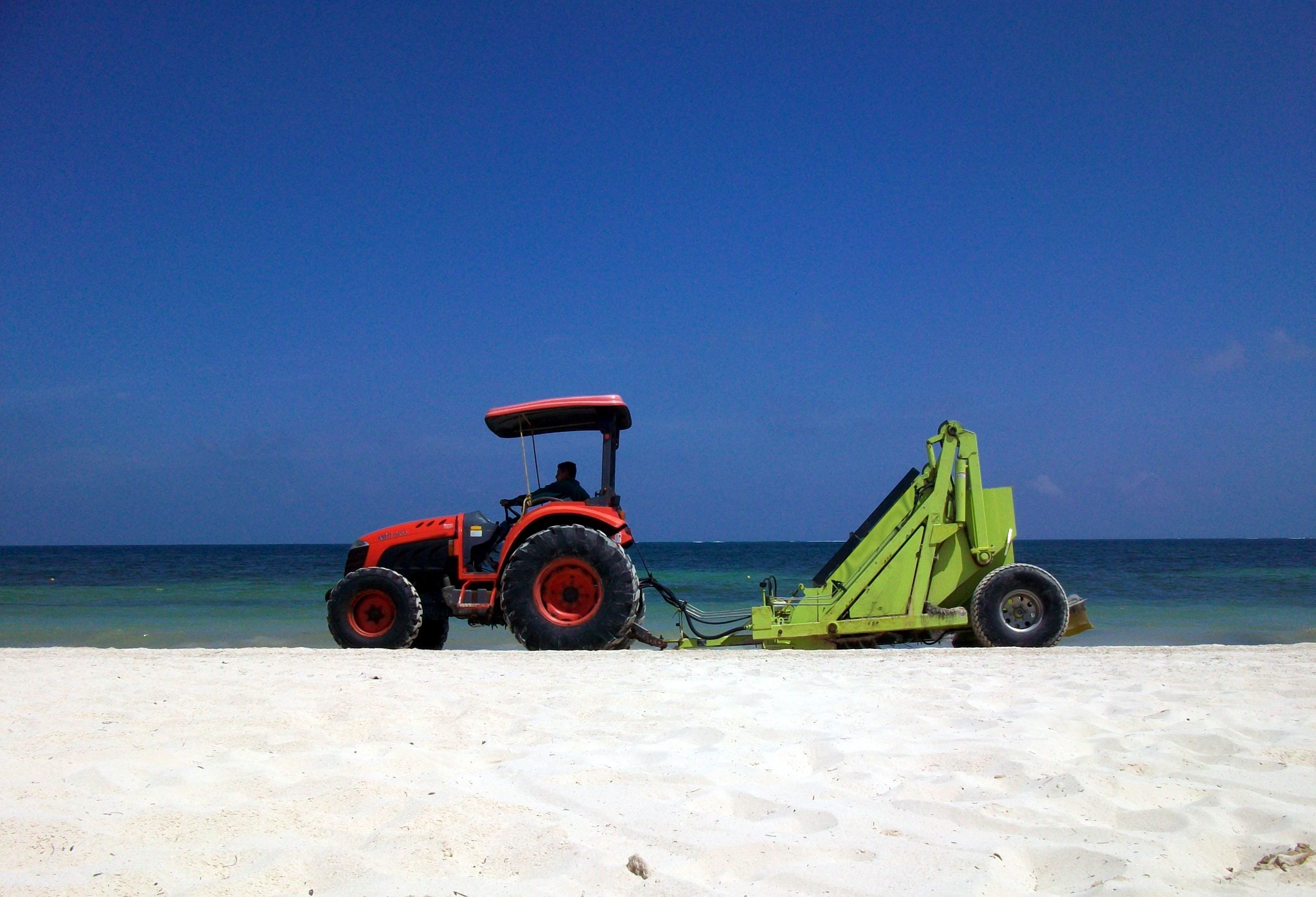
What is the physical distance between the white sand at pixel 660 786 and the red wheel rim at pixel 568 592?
6.88ft

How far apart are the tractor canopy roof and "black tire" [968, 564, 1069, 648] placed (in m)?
3.41

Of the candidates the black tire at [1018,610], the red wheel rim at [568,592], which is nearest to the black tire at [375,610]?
the red wheel rim at [568,592]

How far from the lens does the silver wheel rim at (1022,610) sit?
7.09 metres

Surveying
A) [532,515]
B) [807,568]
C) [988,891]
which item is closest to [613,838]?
[988,891]

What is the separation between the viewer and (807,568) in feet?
122

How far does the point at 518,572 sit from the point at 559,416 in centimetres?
148

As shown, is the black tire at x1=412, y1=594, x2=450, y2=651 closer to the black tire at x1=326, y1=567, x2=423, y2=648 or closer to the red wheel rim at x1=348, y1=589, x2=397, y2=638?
the black tire at x1=326, y1=567, x2=423, y2=648

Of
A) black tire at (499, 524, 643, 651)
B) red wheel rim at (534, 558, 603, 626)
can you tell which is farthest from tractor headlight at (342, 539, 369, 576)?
red wheel rim at (534, 558, 603, 626)

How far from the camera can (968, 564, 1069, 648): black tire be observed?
23.0ft

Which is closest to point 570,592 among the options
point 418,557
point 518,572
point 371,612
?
point 518,572

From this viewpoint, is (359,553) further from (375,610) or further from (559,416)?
(559,416)

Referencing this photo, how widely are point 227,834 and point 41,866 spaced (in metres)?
0.43

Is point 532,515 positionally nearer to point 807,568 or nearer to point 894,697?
point 894,697

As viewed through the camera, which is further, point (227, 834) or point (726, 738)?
point (726, 738)
